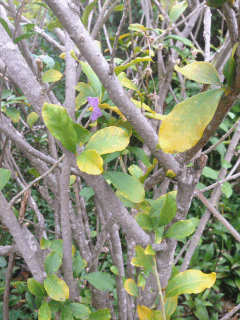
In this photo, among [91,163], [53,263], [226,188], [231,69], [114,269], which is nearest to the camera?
[231,69]

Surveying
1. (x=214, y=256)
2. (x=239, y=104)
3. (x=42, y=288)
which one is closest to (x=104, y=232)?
(x=42, y=288)

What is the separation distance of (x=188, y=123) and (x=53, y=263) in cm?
50

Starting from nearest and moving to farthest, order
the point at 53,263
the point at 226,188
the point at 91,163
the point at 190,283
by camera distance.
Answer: the point at 91,163 → the point at 190,283 → the point at 53,263 → the point at 226,188

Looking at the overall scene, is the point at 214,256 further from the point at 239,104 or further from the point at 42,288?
the point at 42,288

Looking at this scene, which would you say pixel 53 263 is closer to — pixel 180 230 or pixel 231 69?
pixel 180 230

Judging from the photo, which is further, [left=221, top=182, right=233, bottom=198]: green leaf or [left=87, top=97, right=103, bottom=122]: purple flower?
Answer: [left=221, top=182, right=233, bottom=198]: green leaf

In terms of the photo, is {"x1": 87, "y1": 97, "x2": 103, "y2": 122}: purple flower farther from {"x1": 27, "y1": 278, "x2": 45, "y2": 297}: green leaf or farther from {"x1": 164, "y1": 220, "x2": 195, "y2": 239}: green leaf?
{"x1": 27, "y1": 278, "x2": 45, "y2": 297}: green leaf

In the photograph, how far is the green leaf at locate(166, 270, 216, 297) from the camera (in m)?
0.52

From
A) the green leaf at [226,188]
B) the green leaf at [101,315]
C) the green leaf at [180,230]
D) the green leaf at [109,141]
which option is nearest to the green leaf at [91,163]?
the green leaf at [109,141]

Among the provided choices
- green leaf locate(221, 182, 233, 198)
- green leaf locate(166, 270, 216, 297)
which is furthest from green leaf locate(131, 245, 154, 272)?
green leaf locate(221, 182, 233, 198)

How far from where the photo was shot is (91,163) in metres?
0.43

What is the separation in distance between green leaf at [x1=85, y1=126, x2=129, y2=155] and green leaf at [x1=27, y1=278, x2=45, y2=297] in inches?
14.7

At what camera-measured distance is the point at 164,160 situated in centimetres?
51

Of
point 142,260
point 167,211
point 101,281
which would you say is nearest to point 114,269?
point 101,281
